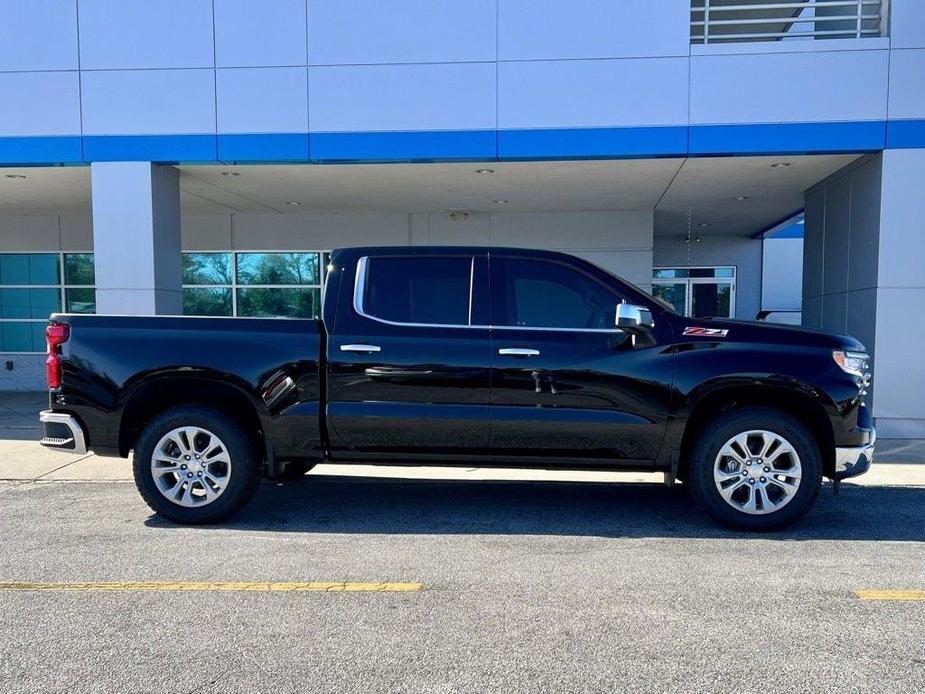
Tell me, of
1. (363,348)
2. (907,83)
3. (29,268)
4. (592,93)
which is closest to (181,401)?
(363,348)

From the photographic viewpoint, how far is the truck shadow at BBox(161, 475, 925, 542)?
5164 mm

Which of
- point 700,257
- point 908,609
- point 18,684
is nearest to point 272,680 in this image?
point 18,684

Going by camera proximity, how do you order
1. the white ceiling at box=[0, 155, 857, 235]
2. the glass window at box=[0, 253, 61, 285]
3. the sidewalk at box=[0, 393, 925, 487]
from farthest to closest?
1. the glass window at box=[0, 253, 61, 285]
2. the white ceiling at box=[0, 155, 857, 235]
3. the sidewalk at box=[0, 393, 925, 487]

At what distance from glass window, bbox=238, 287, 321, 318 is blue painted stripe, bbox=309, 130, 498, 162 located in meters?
5.05

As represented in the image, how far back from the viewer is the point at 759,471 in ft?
16.4

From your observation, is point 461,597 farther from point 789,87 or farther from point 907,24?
point 907,24

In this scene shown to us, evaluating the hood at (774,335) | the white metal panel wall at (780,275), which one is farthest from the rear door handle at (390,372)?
the white metal panel wall at (780,275)

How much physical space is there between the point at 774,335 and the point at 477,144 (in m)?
5.46

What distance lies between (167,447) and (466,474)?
9.38 feet

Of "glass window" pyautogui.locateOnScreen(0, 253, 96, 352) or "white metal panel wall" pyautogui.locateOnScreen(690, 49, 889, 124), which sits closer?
"white metal panel wall" pyautogui.locateOnScreen(690, 49, 889, 124)

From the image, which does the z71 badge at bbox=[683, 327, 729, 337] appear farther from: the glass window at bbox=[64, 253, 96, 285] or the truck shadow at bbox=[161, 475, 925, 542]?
the glass window at bbox=[64, 253, 96, 285]

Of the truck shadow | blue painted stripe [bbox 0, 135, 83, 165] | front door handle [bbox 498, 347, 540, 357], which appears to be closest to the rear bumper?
the truck shadow

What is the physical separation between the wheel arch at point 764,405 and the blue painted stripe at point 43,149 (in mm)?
8738

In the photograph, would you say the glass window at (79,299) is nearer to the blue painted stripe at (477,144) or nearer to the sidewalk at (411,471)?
the blue painted stripe at (477,144)
